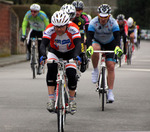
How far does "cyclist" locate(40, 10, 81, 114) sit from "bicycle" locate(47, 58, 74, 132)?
12cm

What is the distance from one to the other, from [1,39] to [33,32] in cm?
1115

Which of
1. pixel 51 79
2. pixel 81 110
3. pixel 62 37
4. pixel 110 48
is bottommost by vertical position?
pixel 81 110

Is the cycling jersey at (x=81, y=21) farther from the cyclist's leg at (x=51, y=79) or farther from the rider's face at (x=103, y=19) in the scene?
the cyclist's leg at (x=51, y=79)

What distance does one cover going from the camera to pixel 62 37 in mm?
7344

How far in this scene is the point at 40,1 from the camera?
37594 mm

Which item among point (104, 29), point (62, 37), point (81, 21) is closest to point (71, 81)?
point (62, 37)

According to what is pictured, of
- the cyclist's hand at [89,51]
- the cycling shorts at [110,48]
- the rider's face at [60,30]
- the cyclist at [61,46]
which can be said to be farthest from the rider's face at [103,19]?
the rider's face at [60,30]

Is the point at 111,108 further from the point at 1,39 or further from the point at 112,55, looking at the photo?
the point at 1,39

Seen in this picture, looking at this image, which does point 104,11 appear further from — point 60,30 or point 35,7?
point 35,7

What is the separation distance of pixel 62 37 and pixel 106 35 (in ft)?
7.13

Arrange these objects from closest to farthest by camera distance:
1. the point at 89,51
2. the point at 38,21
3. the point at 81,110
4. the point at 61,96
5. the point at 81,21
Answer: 1. the point at 61,96
2. the point at 81,110
3. the point at 89,51
4. the point at 81,21
5. the point at 38,21

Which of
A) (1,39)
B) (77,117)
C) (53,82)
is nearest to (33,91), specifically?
(77,117)

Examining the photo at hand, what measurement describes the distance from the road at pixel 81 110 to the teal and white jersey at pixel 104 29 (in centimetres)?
117

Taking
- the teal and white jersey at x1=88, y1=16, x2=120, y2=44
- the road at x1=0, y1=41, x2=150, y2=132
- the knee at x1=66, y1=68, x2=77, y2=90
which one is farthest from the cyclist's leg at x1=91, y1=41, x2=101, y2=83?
the knee at x1=66, y1=68, x2=77, y2=90
